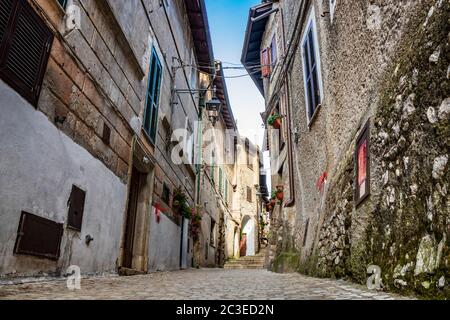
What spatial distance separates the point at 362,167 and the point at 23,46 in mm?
3324

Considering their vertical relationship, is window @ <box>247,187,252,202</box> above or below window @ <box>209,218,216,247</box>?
above

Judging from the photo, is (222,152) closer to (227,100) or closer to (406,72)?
(227,100)

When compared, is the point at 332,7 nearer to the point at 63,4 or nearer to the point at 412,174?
the point at 63,4

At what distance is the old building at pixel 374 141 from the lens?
6.72ft

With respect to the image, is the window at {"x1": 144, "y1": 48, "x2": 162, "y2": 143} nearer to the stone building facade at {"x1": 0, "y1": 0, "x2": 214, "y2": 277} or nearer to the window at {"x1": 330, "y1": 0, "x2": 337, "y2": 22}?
→ the stone building facade at {"x1": 0, "y1": 0, "x2": 214, "y2": 277}

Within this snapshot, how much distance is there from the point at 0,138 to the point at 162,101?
536cm

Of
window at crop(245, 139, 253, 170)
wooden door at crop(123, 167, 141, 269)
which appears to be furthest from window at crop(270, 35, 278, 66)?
window at crop(245, 139, 253, 170)

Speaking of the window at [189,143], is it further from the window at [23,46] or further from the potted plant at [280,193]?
the window at [23,46]

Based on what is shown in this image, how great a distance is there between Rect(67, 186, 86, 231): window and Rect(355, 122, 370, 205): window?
2.96 m

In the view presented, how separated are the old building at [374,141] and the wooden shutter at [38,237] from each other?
2.82 meters

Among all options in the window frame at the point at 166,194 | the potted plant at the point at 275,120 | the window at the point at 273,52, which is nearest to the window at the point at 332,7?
the potted plant at the point at 275,120

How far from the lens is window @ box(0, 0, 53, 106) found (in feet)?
8.89

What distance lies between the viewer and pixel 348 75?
467cm

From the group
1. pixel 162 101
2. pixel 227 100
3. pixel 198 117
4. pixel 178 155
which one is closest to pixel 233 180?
pixel 227 100
